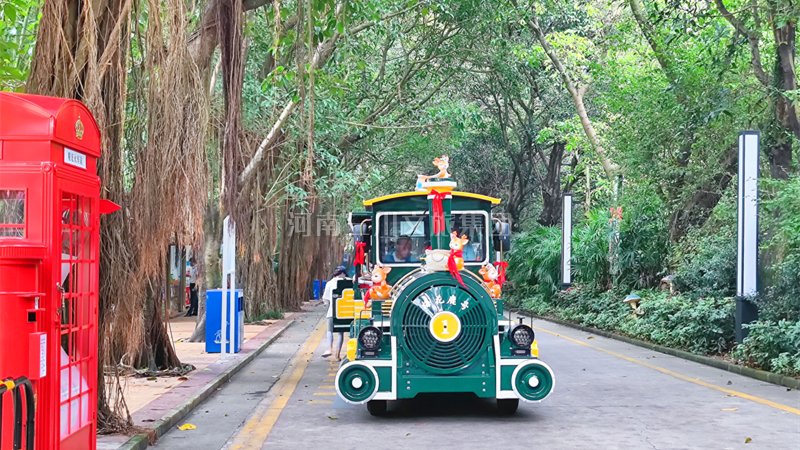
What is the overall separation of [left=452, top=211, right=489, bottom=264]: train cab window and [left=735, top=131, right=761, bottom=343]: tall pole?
20.2ft

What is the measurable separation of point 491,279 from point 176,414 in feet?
14.3

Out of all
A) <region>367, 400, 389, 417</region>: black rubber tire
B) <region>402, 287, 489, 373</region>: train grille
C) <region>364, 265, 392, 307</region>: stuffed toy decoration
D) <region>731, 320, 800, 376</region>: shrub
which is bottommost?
<region>367, 400, 389, 417</region>: black rubber tire

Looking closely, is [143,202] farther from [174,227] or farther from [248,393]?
[248,393]

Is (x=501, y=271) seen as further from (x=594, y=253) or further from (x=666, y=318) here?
(x=594, y=253)

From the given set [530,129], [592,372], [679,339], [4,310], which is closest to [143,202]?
[4,310]

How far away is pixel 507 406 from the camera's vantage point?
38.6 feet

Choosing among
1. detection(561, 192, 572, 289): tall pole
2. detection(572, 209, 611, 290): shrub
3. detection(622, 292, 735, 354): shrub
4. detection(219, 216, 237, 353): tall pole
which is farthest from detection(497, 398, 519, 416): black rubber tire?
detection(561, 192, 572, 289): tall pole

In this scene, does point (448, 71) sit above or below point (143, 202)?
above

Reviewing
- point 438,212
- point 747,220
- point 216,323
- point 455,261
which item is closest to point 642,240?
point 747,220

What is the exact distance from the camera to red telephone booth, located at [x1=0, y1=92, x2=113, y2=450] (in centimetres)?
623

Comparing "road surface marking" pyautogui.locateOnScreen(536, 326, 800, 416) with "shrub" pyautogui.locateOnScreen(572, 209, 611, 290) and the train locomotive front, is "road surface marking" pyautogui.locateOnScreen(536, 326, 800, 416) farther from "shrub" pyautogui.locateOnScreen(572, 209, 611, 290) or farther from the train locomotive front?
"shrub" pyautogui.locateOnScreen(572, 209, 611, 290)

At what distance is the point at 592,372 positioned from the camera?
16.7 meters

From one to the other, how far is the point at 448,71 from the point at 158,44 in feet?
69.8

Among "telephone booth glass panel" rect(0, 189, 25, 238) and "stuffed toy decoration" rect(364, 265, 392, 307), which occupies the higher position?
"telephone booth glass panel" rect(0, 189, 25, 238)
